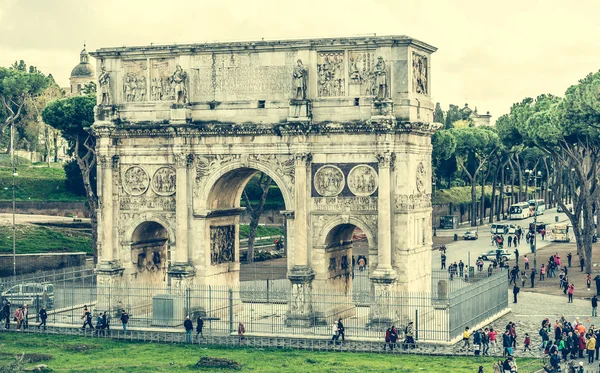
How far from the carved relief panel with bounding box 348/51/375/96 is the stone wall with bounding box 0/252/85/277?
29.9 m

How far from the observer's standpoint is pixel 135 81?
52.1 metres

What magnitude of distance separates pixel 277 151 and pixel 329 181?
8.71 ft

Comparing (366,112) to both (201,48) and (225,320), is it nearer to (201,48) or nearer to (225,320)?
(201,48)

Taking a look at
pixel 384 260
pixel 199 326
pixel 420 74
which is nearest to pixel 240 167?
pixel 199 326

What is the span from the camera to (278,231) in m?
93.5

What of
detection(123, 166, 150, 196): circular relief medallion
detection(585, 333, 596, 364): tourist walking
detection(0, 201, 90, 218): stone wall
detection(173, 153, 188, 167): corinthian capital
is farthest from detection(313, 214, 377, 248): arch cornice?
detection(0, 201, 90, 218): stone wall

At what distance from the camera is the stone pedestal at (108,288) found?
5200 centimetres

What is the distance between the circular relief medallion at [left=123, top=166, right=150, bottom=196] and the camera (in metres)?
52.1

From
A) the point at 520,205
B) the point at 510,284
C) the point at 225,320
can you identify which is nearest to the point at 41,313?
the point at 225,320

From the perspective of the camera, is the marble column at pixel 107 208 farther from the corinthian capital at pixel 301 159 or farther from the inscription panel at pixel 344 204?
the inscription panel at pixel 344 204

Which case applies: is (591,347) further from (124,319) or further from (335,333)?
(124,319)

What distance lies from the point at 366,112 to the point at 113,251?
13798mm

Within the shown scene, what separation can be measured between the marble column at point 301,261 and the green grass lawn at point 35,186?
48358 millimetres

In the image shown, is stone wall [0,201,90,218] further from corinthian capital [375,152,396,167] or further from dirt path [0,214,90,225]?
corinthian capital [375,152,396,167]
